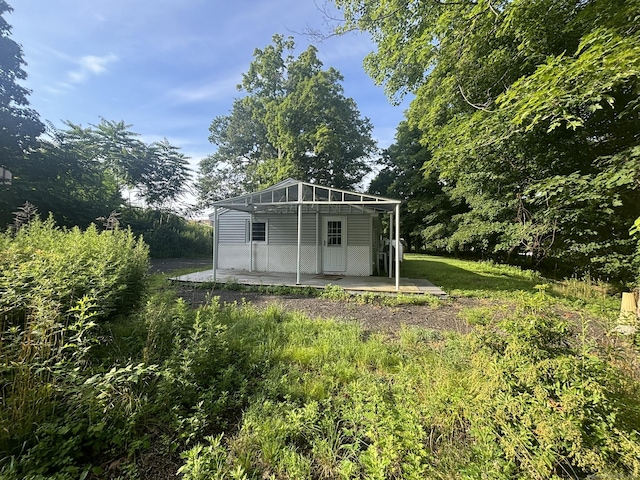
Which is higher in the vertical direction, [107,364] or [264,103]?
[264,103]

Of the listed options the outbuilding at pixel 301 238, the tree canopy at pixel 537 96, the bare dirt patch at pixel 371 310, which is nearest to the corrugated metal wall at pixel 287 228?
the outbuilding at pixel 301 238

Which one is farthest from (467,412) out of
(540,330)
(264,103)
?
(264,103)

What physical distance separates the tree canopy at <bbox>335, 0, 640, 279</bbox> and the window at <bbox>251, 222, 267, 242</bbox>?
688cm

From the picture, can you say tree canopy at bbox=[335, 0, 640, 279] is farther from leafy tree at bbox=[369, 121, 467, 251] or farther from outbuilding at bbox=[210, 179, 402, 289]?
leafy tree at bbox=[369, 121, 467, 251]

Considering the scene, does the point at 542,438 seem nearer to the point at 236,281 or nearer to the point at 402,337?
the point at 402,337

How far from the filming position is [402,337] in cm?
380

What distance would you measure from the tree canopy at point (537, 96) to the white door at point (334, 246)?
13.5ft

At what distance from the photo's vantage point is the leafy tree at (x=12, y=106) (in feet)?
38.7

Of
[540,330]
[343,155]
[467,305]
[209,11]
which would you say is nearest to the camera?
[540,330]

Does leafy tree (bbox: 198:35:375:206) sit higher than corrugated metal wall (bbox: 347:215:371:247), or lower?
higher

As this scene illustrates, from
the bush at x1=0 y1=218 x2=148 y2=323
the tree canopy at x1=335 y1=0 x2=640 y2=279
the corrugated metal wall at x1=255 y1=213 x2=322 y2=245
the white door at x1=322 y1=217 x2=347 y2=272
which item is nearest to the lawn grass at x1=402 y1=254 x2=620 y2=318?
the tree canopy at x1=335 y1=0 x2=640 y2=279

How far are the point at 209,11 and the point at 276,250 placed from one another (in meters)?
7.84

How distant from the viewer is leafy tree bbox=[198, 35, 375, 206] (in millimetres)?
18844

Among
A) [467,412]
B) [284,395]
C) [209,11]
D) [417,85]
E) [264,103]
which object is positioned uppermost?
[264,103]
